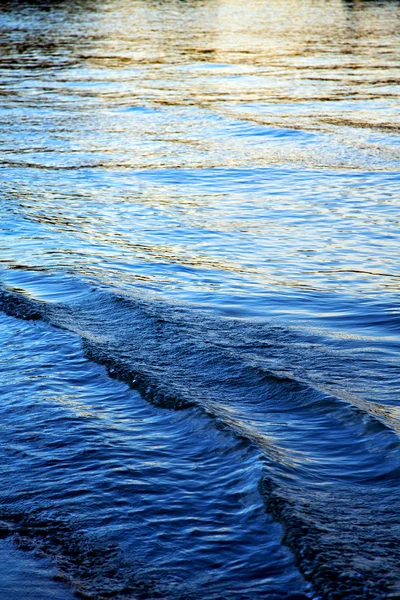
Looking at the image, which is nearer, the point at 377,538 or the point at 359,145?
the point at 377,538

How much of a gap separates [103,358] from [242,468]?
2.14 m

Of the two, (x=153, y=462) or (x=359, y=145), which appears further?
(x=359, y=145)

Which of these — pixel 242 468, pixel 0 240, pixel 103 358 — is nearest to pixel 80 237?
pixel 0 240

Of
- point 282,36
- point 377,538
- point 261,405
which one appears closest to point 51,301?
point 261,405

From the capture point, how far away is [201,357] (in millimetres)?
6871

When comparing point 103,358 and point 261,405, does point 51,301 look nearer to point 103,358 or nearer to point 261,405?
point 103,358

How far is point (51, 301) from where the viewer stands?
8.52 m

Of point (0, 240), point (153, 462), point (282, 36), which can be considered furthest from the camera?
point (282, 36)

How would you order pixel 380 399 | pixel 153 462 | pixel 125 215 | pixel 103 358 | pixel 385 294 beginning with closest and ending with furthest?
1. pixel 153 462
2. pixel 380 399
3. pixel 103 358
4. pixel 385 294
5. pixel 125 215

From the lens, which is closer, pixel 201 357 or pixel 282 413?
pixel 282 413

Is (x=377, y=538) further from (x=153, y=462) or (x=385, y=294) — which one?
(x=385, y=294)

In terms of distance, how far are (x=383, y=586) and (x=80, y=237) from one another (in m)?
7.66

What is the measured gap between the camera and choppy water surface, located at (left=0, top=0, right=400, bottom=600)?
14.4 ft

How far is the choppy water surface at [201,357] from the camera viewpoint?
4.38 m
